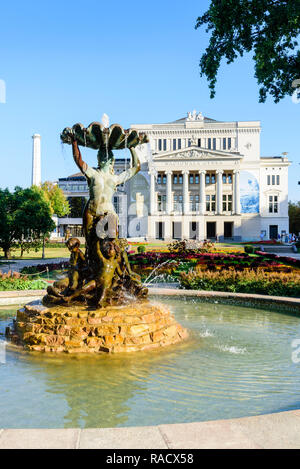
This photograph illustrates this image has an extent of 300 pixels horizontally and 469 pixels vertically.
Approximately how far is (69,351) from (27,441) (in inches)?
131

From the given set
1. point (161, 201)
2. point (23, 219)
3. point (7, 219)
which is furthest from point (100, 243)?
point (161, 201)

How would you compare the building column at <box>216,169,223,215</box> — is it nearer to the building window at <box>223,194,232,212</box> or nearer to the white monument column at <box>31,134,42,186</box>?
the building window at <box>223,194,232,212</box>

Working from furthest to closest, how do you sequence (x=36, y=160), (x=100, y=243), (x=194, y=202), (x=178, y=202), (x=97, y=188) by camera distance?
(x=36, y=160) < (x=178, y=202) < (x=194, y=202) < (x=97, y=188) < (x=100, y=243)

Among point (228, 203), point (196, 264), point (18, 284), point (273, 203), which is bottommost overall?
point (18, 284)

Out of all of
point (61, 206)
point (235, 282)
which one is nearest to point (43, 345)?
point (235, 282)

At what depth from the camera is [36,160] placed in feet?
245

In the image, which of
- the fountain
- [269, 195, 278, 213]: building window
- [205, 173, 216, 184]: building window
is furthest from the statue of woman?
[269, 195, 278, 213]: building window

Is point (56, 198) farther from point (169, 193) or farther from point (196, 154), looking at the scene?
point (196, 154)

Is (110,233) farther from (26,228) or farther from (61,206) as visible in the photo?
(61,206)

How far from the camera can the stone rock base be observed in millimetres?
6199

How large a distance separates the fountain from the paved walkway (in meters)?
3.20

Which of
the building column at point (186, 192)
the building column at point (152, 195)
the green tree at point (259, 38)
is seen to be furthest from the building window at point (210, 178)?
the green tree at point (259, 38)

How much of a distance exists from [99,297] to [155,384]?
7.90ft

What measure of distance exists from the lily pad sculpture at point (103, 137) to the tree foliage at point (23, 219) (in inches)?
666
